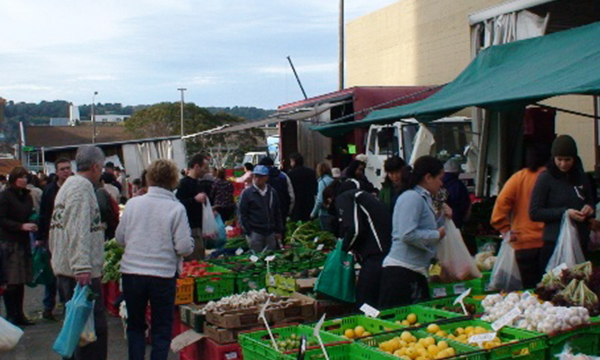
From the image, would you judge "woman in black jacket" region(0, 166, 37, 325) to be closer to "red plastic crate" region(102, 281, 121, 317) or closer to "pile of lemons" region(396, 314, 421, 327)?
"red plastic crate" region(102, 281, 121, 317)

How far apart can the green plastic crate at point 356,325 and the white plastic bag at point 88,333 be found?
1716mm

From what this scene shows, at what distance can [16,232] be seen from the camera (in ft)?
30.6

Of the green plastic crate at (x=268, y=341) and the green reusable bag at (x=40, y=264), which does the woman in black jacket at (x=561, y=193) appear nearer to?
the green plastic crate at (x=268, y=341)

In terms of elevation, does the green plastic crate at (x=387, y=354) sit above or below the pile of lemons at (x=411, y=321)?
above

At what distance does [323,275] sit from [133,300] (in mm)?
1809

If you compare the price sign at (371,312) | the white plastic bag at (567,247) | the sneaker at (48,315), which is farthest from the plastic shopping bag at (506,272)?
the sneaker at (48,315)

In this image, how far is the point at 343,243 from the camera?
6.58 metres

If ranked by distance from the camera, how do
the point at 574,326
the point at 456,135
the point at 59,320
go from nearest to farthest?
the point at 574,326 → the point at 59,320 → the point at 456,135

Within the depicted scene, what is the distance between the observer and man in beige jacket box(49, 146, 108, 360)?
5738 mm

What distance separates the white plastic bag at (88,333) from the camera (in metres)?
5.74

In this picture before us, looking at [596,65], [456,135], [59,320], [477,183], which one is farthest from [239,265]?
[456,135]

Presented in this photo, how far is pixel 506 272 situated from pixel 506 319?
184 cm

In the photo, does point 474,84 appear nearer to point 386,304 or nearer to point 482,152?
point 482,152

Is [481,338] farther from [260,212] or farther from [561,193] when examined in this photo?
[260,212]
